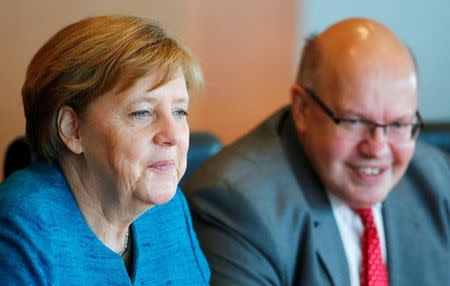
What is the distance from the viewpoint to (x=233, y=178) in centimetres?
214

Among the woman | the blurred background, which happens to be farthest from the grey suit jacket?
the blurred background

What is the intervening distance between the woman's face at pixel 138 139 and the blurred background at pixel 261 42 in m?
1.64

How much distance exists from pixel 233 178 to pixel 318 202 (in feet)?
0.88

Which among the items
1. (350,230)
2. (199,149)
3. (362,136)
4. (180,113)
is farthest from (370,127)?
(180,113)

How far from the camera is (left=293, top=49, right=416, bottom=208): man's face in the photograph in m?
2.17

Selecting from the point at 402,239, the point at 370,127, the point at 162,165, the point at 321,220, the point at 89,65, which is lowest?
the point at 402,239

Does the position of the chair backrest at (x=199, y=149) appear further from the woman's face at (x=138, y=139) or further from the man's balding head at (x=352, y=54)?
the woman's face at (x=138, y=139)

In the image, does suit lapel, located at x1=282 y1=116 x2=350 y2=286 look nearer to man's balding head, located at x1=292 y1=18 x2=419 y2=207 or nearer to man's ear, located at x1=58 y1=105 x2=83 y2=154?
man's balding head, located at x1=292 y1=18 x2=419 y2=207

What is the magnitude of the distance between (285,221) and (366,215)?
0.95ft

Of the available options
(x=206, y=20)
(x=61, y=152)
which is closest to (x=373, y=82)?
(x=61, y=152)

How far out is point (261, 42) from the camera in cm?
340

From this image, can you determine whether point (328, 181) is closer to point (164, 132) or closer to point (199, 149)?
point (199, 149)

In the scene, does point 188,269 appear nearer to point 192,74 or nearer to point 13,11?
point 192,74

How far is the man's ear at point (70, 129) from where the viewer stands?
1.46m
